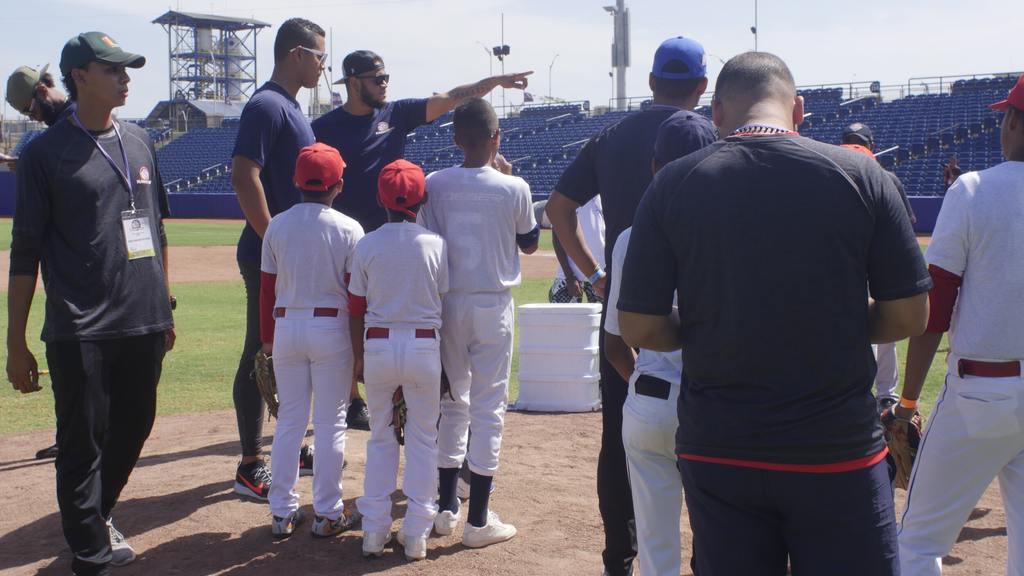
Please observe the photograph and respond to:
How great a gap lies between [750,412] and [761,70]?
0.88 meters

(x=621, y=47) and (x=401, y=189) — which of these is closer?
(x=401, y=189)

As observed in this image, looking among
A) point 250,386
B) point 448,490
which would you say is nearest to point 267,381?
point 250,386

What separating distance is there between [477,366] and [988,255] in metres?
2.33

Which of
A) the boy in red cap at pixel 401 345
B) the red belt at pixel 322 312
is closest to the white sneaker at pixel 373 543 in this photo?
the boy in red cap at pixel 401 345

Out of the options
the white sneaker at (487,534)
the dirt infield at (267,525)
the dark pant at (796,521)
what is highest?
the dark pant at (796,521)

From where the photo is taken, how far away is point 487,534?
4598mm

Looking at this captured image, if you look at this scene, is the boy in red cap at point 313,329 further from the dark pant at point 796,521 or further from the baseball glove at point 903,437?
the dark pant at point 796,521

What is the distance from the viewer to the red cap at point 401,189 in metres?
4.41

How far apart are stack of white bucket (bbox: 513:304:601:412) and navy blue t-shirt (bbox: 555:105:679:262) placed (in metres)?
3.54

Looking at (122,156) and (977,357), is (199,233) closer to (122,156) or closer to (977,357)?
(122,156)

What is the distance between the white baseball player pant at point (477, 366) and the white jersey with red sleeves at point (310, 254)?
52cm

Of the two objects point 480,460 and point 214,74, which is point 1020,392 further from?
point 214,74

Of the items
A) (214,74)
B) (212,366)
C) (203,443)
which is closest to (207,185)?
(214,74)

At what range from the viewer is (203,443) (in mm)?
6688
